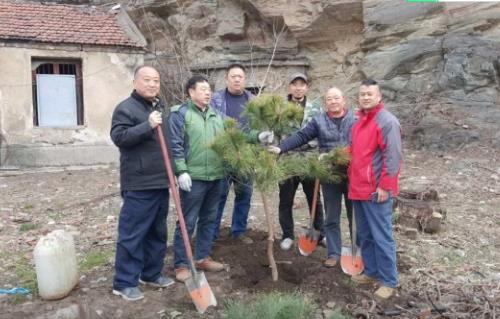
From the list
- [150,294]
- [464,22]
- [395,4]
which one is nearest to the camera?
[150,294]

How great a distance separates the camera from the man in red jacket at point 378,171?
3.74 m

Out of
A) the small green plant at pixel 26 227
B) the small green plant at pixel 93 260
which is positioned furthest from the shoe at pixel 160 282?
the small green plant at pixel 26 227

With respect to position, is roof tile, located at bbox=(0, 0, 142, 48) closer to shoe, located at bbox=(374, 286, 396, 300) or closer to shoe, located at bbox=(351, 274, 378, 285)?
shoe, located at bbox=(351, 274, 378, 285)

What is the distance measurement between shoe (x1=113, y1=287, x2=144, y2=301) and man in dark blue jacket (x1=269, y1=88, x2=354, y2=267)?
1.70 meters

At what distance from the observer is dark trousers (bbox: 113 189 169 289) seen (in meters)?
3.74

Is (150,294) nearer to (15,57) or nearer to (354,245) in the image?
(354,245)

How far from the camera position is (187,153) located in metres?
4.09

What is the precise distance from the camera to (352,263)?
4367 millimetres

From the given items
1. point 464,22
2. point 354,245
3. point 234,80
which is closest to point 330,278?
point 354,245

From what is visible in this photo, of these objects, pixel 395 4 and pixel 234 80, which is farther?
pixel 395 4

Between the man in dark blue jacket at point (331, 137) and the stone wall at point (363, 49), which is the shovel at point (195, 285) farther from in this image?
the stone wall at point (363, 49)

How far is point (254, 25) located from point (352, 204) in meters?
11.7

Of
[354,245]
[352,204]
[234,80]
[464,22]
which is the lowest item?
[354,245]

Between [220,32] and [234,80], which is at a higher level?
[220,32]
